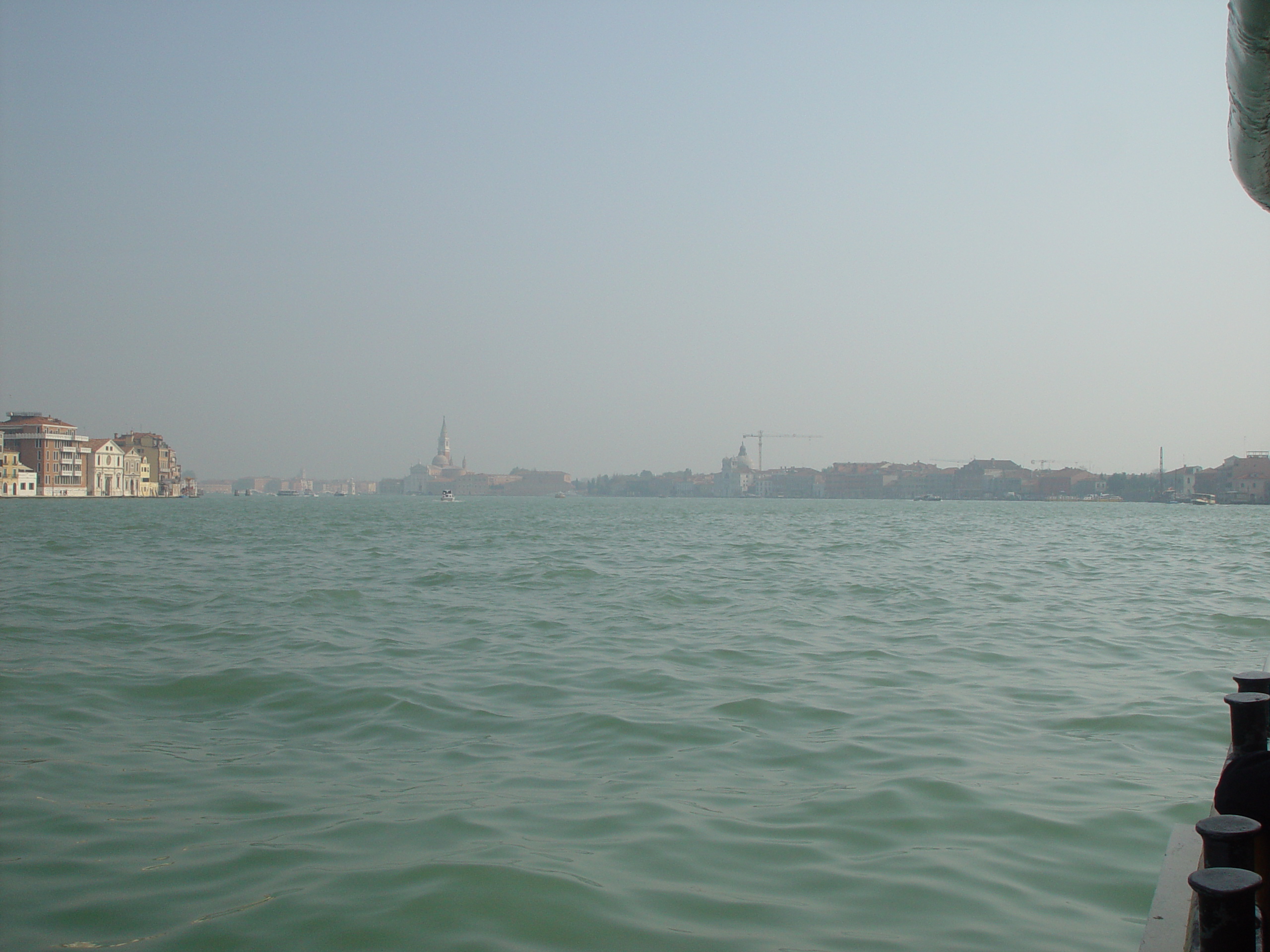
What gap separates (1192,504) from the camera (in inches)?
3863

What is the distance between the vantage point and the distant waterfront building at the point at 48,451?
76.6m

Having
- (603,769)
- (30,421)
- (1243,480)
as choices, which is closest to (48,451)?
(30,421)

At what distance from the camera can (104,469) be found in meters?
86.3

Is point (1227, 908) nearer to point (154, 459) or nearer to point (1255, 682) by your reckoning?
point (1255, 682)

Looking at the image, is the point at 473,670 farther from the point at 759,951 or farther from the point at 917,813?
the point at 759,951

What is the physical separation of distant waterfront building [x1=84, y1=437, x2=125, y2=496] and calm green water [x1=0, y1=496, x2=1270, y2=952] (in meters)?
84.4

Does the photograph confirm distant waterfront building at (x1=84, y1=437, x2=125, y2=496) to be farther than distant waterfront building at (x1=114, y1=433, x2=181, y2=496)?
No

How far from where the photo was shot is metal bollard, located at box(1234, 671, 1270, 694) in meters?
2.27

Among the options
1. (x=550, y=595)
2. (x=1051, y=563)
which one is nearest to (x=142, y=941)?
(x=550, y=595)

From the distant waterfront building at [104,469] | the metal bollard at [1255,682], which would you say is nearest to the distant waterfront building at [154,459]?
the distant waterfront building at [104,469]

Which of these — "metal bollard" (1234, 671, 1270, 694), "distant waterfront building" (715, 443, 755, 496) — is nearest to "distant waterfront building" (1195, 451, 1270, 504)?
"distant waterfront building" (715, 443, 755, 496)

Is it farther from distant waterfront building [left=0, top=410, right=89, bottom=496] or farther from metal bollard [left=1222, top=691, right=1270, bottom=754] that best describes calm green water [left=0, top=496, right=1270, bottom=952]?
distant waterfront building [left=0, top=410, right=89, bottom=496]

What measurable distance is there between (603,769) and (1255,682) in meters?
2.73

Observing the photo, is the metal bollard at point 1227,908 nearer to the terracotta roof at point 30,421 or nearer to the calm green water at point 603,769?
the calm green water at point 603,769
